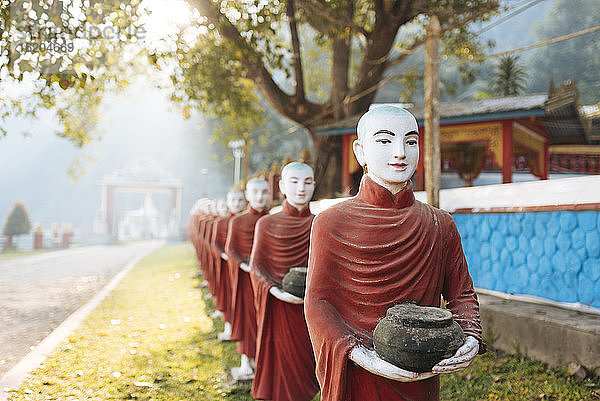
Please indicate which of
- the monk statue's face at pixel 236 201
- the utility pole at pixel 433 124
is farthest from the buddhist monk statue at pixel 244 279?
the utility pole at pixel 433 124

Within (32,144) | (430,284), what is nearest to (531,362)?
(430,284)

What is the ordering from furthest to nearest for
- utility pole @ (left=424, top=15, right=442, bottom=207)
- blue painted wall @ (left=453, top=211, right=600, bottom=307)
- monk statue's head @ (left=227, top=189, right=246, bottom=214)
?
monk statue's head @ (left=227, top=189, right=246, bottom=214) → utility pole @ (left=424, top=15, right=442, bottom=207) → blue painted wall @ (left=453, top=211, right=600, bottom=307)

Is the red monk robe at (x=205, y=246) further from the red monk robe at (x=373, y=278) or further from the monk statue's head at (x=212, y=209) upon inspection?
the red monk robe at (x=373, y=278)

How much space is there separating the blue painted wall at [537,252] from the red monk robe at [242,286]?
8.81ft

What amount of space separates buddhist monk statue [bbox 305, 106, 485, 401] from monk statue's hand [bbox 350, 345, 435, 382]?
2.1 inches

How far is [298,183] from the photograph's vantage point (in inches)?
166

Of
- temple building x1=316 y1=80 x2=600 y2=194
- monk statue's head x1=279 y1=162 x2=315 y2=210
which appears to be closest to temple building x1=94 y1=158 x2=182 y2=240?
temple building x1=316 y1=80 x2=600 y2=194

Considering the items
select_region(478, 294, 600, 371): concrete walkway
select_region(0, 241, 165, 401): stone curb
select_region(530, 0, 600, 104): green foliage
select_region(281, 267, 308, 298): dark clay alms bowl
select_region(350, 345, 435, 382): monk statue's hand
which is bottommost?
select_region(0, 241, 165, 401): stone curb

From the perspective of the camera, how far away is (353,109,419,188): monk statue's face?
2365 mm

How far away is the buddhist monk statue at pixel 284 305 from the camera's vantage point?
4.02 metres

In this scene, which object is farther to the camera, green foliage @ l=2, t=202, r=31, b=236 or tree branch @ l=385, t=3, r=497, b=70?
green foliage @ l=2, t=202, r=31, b=236

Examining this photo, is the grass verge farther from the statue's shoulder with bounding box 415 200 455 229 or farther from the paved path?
the statue's shoulder with bounding box 415 200 455 229

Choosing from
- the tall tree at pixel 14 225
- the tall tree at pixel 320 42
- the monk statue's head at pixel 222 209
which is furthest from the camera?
the tall tree at pixel 14 225

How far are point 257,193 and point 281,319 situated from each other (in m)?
1.90
